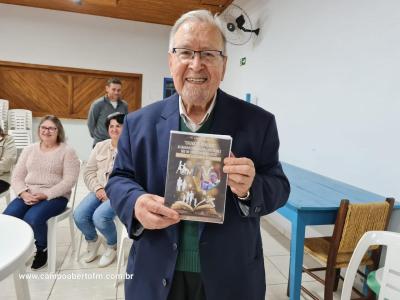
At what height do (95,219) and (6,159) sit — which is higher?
(6,159)

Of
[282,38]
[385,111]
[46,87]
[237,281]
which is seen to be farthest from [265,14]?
[46,87]

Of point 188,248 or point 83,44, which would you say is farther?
point 83,44

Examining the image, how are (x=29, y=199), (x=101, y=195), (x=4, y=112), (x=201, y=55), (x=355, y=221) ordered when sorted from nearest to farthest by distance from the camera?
(x=201, y=55) → (x=355, y=221) → (x=29, y=199) → (x=101, y=195) → (x=4, y=112)

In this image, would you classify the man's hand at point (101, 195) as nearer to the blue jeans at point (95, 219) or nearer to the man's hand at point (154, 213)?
the blue jeans at point (95, 219)

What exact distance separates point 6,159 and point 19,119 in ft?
11.3

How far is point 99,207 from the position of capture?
222cm

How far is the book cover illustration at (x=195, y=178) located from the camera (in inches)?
29.7

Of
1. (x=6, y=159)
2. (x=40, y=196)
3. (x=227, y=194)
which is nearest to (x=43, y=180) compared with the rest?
(x=40, y=196)

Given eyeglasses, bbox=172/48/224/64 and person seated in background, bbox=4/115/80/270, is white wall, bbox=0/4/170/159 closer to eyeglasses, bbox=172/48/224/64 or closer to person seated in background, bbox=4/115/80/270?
person seated in background, bbox=4/115/80/270

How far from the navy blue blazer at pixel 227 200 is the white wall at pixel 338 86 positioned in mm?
1281

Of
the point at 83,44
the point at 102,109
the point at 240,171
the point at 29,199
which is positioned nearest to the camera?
the point at 240,171

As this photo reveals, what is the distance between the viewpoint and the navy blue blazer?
0.88 meters

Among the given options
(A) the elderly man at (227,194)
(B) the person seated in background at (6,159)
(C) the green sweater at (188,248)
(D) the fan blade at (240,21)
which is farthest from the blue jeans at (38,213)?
(D) the fan blade at (240,21)

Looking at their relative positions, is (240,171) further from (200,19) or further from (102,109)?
(102,109)
